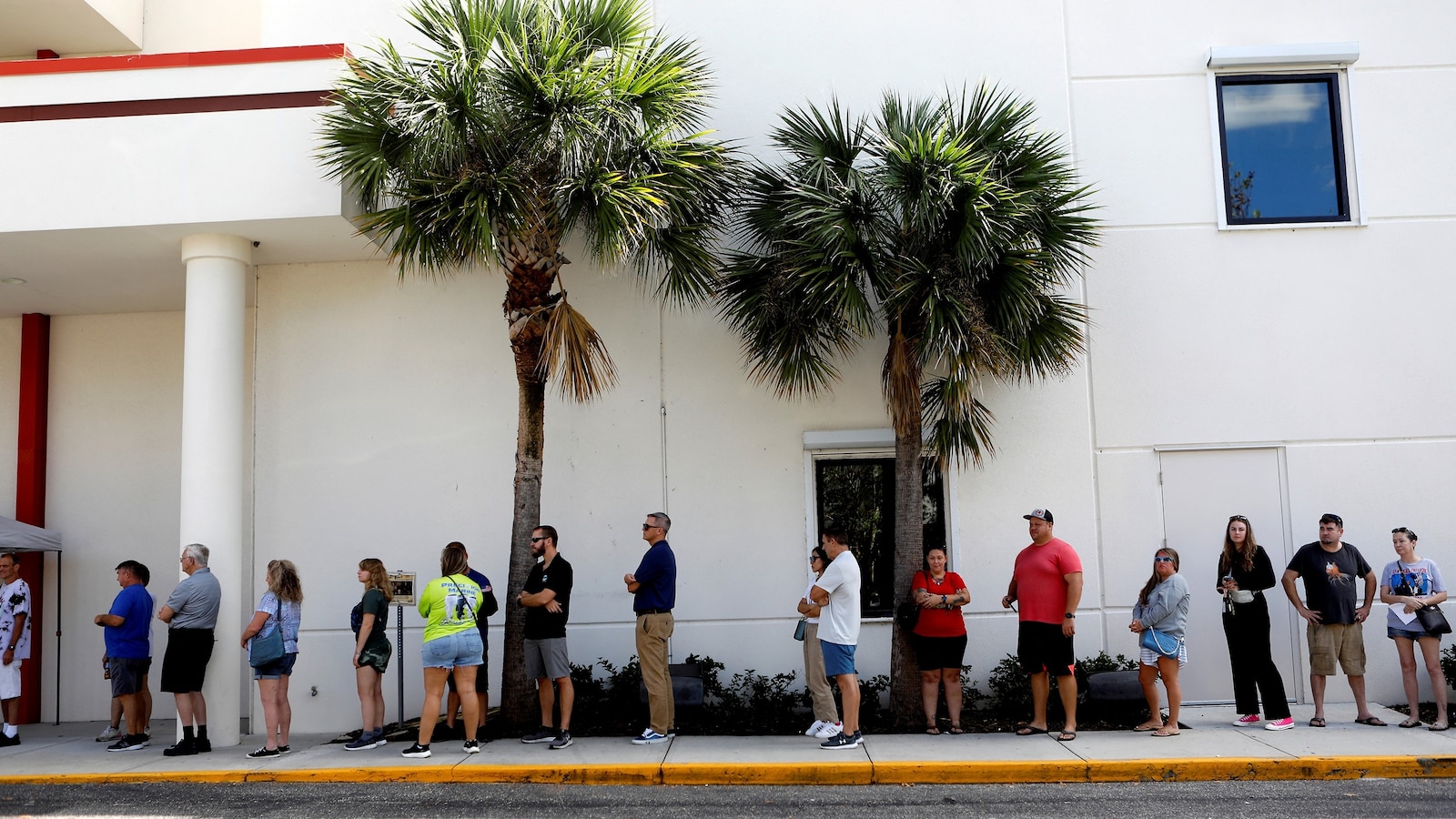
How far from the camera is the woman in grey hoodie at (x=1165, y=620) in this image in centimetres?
927

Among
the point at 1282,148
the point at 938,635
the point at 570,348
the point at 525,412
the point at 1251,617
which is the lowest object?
the point at 938,635

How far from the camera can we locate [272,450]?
38.5ft

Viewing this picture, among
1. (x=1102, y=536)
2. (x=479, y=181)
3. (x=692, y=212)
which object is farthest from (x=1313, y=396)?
(x=479, y=181)

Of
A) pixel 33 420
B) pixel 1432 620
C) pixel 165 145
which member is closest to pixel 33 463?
pixel 33 420

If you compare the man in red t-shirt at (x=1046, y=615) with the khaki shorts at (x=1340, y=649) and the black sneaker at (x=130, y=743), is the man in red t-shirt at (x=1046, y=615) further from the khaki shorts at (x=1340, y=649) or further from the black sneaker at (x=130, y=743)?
the black sneaker at (x=130, y=743)

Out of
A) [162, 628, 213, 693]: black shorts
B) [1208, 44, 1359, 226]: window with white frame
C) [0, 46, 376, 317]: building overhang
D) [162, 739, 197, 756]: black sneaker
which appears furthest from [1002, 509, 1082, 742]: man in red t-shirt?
[162, 739, 197, 756]: black sneaker

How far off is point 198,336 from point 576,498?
389 cm

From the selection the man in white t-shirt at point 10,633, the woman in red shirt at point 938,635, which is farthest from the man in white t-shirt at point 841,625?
the man in white t-shirt at point 10,633

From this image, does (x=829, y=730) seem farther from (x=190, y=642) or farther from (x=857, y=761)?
(x=190, y=642)

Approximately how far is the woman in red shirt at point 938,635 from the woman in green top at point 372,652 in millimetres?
4633

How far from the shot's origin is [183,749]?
988 centimetres

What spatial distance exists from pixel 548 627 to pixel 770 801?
2514 mm

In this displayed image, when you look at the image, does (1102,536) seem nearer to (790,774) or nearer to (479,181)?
(790,774)

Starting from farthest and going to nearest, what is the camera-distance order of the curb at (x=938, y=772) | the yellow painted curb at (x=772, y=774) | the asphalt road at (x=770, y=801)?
1. the yellow painted curb at (x=772, y=774)
2. the curb at (x=938, y=772)
3. the asphalt road at (x=770, y=801)
